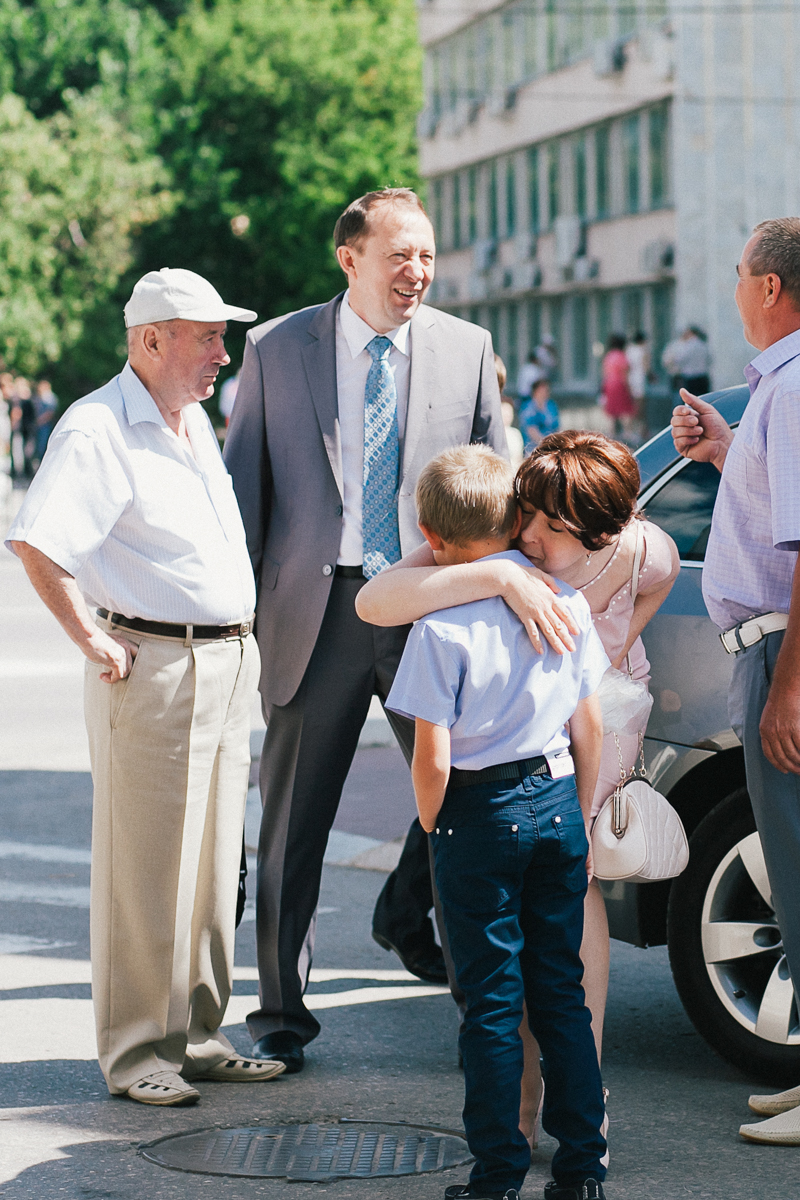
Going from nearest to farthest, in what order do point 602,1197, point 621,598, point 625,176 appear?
point 602,1197 < point 621,598 < point 625,176

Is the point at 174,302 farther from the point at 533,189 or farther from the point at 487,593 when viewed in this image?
the point at 533,189

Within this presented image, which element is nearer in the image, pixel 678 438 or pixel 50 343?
pixel 678 438

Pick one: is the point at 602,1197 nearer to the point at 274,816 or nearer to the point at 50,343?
the point at 274,816

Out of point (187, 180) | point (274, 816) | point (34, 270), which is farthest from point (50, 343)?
point (274, 816)

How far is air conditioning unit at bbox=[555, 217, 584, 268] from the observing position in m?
38.7

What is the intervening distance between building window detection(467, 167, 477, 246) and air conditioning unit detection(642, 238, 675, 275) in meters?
12.4

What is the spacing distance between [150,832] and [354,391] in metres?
1.27

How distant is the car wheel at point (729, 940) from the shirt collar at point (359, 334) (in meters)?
1.47

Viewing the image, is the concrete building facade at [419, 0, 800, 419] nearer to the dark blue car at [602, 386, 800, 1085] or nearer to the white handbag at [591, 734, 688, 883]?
the dark blue car at [602, 386, 800, 1085]

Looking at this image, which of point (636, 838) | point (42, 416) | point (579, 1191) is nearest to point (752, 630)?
point (636, 838)

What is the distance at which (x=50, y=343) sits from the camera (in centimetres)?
4159

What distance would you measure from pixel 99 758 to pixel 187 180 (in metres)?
49.9

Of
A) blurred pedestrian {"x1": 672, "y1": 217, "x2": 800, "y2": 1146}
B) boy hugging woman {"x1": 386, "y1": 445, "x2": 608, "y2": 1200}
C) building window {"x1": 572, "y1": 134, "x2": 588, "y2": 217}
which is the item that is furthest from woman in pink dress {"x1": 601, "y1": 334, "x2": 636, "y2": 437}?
boy hugging woman {"x1": 386, "y1": 445, "x2": 608, "y2": 1200}

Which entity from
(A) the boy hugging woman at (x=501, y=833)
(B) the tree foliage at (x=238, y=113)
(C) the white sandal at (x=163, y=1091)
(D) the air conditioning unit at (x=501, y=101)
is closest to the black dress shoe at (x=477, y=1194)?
(A) the boy hugging woman at (x=501, y=833)
